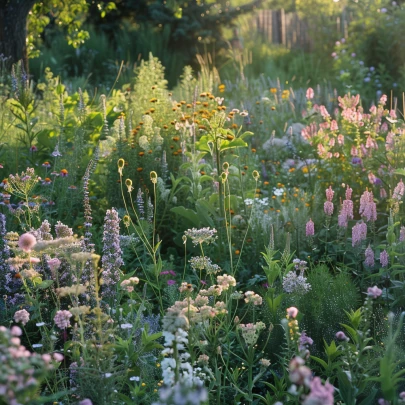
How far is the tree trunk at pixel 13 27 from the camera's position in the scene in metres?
7.54

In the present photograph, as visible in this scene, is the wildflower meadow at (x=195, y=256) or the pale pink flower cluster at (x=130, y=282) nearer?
the wildflower meadow at (x=195, y=256)

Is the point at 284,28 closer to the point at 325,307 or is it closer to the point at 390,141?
the point at 390,141

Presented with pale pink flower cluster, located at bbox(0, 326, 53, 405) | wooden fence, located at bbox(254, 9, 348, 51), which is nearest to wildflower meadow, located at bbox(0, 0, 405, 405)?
pale pink flower cluster, located at bbox(0, 326, 53, 405)

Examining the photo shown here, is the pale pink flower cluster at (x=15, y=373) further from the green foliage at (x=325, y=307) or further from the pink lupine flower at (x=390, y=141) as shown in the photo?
the pink lupine flower at (x=390, y=141)

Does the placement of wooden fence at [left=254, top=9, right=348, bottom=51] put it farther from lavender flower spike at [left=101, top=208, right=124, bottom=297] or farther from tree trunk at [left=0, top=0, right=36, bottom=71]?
lavender flower spike at [left=101, top=208, right=124, bottom=297]

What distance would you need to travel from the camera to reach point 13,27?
7.58 metres

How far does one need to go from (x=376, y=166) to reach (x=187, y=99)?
298cm

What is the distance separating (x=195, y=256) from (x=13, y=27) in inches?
165

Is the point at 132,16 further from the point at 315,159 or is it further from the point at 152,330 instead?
the point at 152,330

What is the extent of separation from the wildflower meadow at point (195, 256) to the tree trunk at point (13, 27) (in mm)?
56

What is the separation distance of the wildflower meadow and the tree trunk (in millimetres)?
56

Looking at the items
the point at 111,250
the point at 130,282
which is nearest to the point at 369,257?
the point at 111,250

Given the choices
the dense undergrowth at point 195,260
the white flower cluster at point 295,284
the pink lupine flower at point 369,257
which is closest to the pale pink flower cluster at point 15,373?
the dense undergrowth at point 195,260

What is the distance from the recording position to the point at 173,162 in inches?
223
